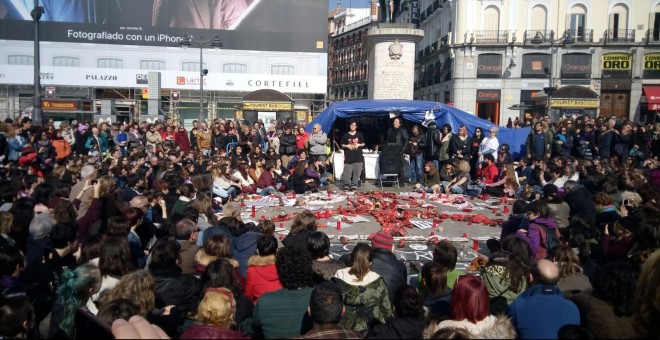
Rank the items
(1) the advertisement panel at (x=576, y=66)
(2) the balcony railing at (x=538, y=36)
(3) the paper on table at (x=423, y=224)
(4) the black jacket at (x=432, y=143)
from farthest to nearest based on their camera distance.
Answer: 1. (2) the balcony railing at (x=538, y=36)
2. (1) the advertisement panel at (x=576, y=66)
3. (4) the black jacket at (x=432, y=143)
4. (3) the paper on table at (x=423, y=224)

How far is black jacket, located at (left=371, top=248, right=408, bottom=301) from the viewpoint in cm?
555

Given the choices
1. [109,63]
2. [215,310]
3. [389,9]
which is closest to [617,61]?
[389,9]

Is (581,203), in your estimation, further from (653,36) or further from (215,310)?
(653,36)

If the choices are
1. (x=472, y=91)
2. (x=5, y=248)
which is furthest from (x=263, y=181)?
(x=472, y=91)

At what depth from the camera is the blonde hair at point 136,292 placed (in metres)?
4.36

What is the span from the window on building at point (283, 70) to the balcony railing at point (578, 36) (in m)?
22.5

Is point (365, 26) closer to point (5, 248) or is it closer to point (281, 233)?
point (281, 233)

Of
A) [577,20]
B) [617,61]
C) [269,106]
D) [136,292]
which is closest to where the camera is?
[136,292]

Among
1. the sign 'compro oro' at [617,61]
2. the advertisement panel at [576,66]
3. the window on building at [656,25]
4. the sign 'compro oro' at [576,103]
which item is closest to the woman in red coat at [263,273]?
the sign 'compro oro' at [576,103]

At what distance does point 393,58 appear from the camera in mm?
20141

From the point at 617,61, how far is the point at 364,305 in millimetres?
45586

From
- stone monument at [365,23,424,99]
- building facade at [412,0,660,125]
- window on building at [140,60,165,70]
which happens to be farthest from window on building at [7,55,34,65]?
stone monument at [365,23,424,99]

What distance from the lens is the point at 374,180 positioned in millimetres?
16656

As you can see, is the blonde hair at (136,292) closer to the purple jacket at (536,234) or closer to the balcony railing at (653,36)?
the purple jacket at (536,234)
